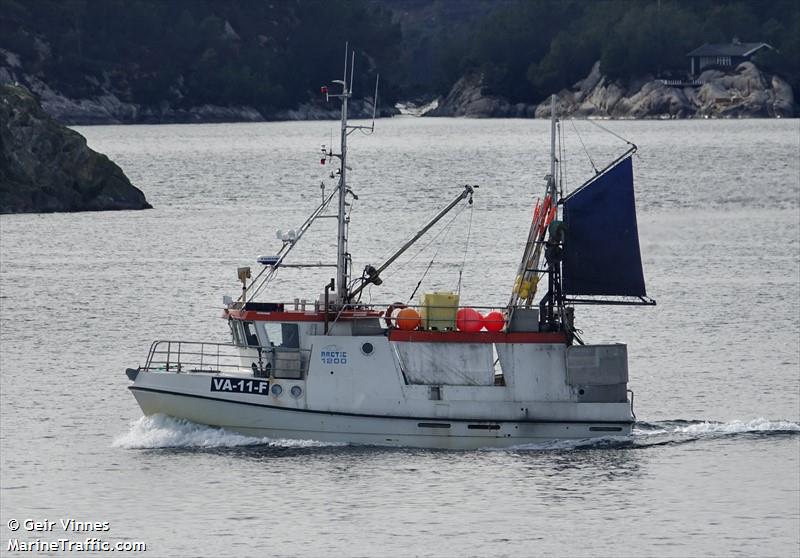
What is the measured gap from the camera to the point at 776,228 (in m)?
97.5

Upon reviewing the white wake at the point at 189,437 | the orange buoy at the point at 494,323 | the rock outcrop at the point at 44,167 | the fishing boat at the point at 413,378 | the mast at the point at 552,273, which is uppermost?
the rock outcrop at the point at 44,167

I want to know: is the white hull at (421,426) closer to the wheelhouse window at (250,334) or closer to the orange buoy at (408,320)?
the wheelhouse window at (250,334)

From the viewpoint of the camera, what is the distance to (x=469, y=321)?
4206cm

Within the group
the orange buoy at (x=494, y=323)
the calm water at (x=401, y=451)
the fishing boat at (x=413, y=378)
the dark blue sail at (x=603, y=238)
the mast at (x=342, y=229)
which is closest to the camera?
the calm water at (x=401, y=451)

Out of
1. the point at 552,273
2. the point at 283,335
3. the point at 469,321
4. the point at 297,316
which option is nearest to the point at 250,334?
the point at 283,335

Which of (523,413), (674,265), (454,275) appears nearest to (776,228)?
(674,265)

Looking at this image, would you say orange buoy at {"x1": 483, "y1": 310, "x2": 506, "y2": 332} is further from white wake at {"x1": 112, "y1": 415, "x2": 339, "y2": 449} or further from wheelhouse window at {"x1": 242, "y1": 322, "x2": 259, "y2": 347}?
wheelhouse window at {"x1": 242, "y1": 322, "x2": 259, "y2": 347}

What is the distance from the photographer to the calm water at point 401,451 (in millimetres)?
36562

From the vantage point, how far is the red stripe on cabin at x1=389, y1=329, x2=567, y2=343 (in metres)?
41.7

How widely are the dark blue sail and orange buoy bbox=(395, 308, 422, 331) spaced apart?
162 inches

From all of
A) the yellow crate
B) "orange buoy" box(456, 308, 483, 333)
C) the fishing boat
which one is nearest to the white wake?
the fishing boat

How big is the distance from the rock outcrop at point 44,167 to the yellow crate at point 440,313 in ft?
216

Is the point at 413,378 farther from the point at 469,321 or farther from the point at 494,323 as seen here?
the point at 494,323

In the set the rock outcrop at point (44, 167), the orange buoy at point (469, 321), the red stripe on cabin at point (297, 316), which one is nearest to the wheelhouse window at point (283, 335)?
the red stripe on cabin at point (297, 316)
